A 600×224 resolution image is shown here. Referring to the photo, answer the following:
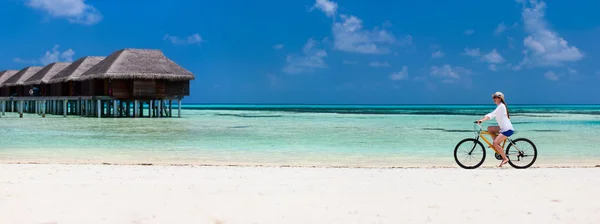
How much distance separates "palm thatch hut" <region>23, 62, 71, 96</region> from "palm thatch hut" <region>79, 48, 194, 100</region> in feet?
25.4

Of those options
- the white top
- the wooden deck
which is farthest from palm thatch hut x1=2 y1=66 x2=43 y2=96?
the white top

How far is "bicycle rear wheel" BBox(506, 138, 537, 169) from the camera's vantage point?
8328mm

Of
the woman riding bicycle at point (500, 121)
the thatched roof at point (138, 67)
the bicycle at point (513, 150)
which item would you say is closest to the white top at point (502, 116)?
the woman riding bicycle at point (500, 121)

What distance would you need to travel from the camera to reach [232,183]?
6.62 m

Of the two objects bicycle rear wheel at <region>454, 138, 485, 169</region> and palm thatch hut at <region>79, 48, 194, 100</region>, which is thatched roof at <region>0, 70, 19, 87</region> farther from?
bicycle rear wheel at <region>454, 138, 485, 169</region>

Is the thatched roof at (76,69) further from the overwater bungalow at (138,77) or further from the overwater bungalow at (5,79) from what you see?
the overwater bungalow at (5,79)

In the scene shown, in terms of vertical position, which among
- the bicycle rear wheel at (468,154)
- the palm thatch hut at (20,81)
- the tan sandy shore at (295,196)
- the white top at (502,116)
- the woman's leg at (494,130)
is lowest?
the tan sandy shore at (295,196)

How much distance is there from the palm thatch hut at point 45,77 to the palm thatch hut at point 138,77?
774cm

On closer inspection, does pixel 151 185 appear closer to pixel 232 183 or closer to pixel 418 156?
pixel 232 183

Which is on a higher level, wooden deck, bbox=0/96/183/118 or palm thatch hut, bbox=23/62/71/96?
palm thatch hut, bbox=23/62/71/96

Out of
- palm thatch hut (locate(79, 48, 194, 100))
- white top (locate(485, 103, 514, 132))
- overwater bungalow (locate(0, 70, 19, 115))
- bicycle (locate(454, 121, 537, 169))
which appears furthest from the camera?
overwater bungalow (locate(0, 70, 19, 115))

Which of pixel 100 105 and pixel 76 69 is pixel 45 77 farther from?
pixel 100 105

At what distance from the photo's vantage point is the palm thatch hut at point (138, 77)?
107ft

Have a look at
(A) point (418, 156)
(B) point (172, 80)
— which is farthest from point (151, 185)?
(B) point (172, 80)
